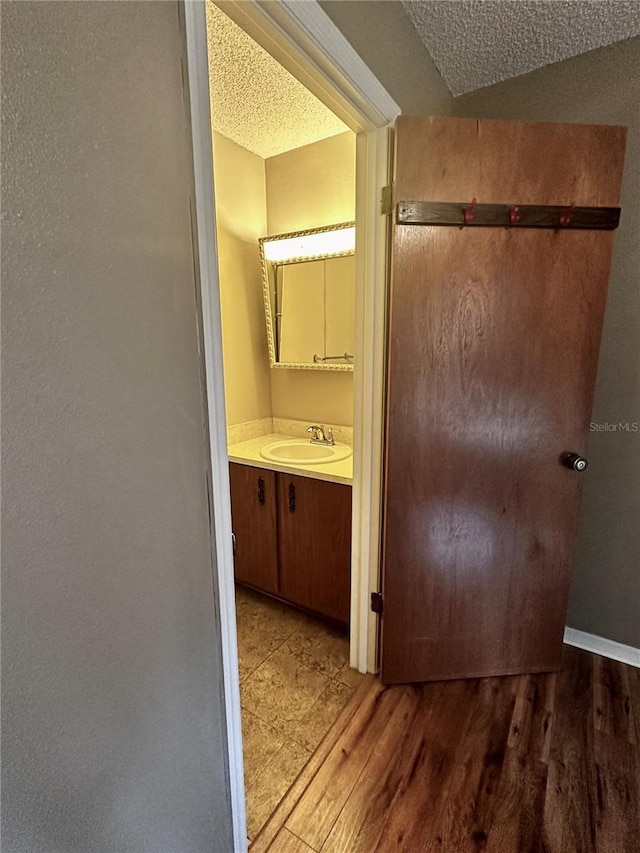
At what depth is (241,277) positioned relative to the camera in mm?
2209

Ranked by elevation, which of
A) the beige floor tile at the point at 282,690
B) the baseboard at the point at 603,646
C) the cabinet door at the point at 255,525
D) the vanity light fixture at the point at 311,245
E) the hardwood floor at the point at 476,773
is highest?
the vanity light fixture at the point at 311,245

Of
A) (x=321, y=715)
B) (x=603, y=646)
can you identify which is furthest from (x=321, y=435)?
(x=603, y=646)

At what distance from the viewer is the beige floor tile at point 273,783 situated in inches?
45.3

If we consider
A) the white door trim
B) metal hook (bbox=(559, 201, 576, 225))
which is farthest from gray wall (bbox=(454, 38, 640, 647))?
the white door trim

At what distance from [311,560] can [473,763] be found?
0.91 meters

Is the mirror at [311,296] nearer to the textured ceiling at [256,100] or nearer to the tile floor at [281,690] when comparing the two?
the textured ceiling at [256,100]

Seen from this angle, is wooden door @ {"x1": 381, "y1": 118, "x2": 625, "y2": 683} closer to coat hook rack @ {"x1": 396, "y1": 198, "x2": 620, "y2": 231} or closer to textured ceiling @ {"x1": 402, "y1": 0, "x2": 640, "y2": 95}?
coat hook rack @ {"x1": 396, "y1": 198, "x2": 620, "y2": 231}

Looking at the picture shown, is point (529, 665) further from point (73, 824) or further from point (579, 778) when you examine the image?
point (73, 824)

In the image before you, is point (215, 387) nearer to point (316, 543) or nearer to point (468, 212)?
point (468, 212)

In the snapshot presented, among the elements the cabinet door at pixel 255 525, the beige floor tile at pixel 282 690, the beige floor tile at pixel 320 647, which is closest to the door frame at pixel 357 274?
the beige floor tile at pixel 320 647

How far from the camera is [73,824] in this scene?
603mm

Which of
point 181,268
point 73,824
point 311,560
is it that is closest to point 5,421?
point 181,268

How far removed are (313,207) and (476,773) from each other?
2533mm

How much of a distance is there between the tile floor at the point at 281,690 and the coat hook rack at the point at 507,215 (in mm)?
1761
